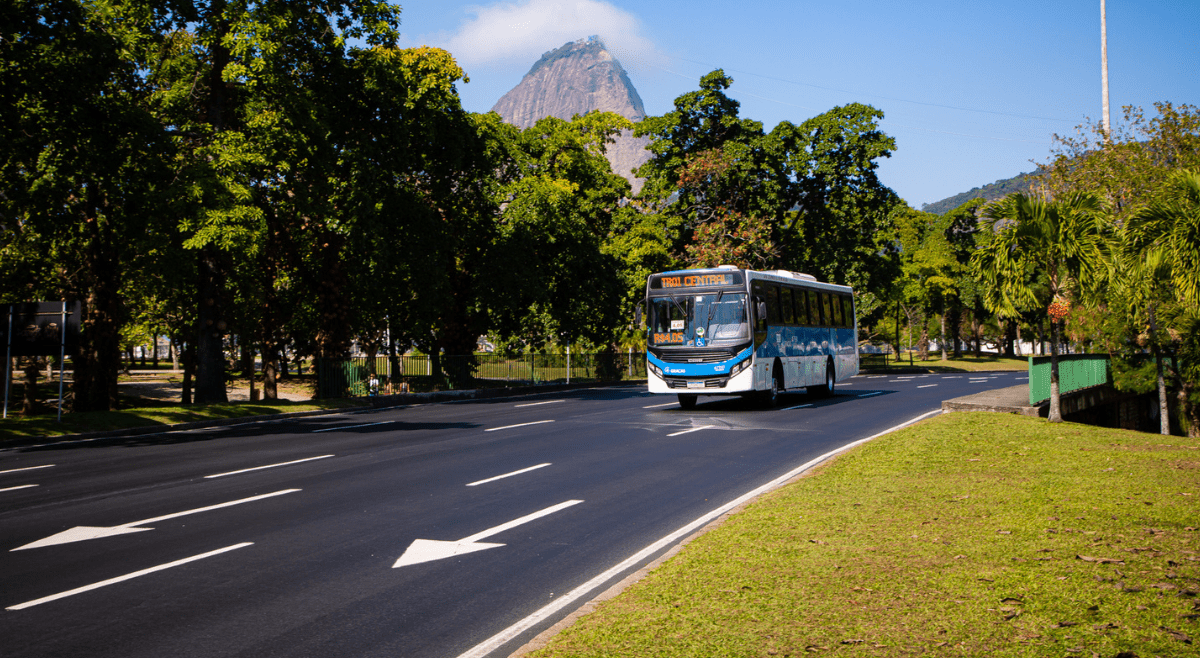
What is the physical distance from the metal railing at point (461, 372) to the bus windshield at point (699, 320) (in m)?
12.1

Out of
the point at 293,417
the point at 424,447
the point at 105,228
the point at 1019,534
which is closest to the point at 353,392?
the point at 293,417

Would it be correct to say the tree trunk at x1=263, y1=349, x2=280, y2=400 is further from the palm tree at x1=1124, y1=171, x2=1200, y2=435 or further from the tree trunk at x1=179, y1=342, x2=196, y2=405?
the palm tree at x1=1124, y1=171, x2=1200, y2=435

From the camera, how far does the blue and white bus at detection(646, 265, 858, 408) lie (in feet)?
71.5

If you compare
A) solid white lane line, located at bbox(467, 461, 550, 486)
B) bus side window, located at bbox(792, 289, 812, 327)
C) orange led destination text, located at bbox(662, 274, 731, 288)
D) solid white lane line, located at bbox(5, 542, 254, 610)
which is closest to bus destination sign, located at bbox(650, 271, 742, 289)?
orange led destination text, located at bbox(662, 274, 731, 288)

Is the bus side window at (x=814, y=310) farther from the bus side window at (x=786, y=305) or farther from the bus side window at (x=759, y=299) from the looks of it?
the bus side window at (x=759, y=299)

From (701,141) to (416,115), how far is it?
910 inches

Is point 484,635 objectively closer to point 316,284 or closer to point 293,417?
point 293,417

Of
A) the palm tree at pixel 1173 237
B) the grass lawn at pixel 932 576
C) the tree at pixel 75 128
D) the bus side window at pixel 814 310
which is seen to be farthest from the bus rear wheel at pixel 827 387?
the tree at pixel 75 128

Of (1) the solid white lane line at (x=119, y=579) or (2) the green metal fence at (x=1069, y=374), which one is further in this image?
(2) the green metal fence at (x=1069, y=374)

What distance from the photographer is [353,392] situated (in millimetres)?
29469

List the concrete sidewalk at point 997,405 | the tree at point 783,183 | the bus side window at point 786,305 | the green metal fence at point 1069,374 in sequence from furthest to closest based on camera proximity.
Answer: the tree at point 783,183 < the bus side window at point 786,305 < the green metal fence at point 1069,374 < the concrete sidewalk at point 997,405

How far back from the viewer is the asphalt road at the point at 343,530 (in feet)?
17.6

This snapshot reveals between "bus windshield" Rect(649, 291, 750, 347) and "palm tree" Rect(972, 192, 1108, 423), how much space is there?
241 inches

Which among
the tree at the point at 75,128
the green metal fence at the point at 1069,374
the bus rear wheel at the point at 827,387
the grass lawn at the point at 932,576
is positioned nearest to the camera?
the grass lawn at the point at 932,576
